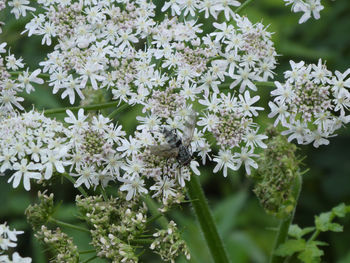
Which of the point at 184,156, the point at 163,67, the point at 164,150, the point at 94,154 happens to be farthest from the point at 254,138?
the point at 94,154

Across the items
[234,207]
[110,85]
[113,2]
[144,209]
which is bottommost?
[144,209]

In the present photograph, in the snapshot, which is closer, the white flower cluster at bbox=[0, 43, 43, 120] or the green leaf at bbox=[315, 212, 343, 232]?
the white flower cluster at bbox=[0, 43, 43, 120]

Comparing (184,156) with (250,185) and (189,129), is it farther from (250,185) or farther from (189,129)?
(250,185)

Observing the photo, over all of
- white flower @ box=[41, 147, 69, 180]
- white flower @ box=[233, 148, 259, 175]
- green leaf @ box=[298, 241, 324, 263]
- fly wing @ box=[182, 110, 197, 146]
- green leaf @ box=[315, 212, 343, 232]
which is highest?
white flower @ box=[41, 147, 69, 180]

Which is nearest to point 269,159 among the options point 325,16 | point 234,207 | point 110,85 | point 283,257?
point 283,257

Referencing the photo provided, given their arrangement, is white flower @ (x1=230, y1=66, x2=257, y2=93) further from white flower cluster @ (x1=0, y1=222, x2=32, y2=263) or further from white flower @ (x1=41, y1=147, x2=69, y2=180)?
white flower cluster @ (x1=0, y1=222, x2=32, y2=263)

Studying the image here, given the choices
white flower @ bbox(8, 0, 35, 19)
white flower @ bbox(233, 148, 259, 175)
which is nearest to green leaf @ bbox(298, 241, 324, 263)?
A: white flower @ bbox(233, 148, 259, 175)

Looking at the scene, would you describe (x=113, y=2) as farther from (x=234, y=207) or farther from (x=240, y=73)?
(x=234, y=207)

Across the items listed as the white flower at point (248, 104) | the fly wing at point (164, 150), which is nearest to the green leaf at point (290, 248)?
the white flower at point (248, 104)
